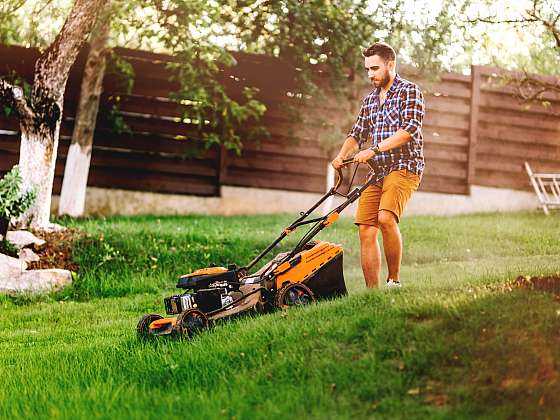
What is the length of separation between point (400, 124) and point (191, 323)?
1664 millimetres

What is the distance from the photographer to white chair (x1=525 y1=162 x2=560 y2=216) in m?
11.2

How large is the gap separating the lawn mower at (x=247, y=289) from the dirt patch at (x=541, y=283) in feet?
3.46

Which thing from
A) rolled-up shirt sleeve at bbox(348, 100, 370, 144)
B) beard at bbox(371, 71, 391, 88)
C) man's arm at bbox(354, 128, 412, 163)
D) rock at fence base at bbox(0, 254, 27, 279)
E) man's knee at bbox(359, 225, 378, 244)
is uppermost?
beard at bbox(371, 71, 391, 88)

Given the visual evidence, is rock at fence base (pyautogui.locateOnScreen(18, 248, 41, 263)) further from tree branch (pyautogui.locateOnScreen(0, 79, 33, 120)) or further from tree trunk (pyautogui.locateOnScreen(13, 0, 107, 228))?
tree branch (pyautogui.locateOnScreen(0, 79, 33, 120))

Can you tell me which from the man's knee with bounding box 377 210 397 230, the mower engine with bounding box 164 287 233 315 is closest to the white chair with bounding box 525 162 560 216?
the man's knee with bounding box 377 210 397 230

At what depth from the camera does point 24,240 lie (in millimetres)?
8203

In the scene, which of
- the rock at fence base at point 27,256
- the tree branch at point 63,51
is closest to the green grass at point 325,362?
the rock at fence base at point 27,256

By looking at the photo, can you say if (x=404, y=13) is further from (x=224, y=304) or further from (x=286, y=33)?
(x=224, y=304)

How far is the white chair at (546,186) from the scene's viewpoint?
11.2m

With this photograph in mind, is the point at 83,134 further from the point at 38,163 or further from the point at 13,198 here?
the point at 13,198

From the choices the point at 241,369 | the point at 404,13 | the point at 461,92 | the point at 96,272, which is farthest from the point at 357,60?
the point at 241,369

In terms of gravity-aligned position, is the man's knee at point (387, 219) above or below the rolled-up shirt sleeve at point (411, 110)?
below

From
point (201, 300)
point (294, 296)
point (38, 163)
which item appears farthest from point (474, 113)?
point (201, 300)

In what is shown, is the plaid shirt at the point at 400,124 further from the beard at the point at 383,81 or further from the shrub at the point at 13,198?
the shrub at the point at 13,198
